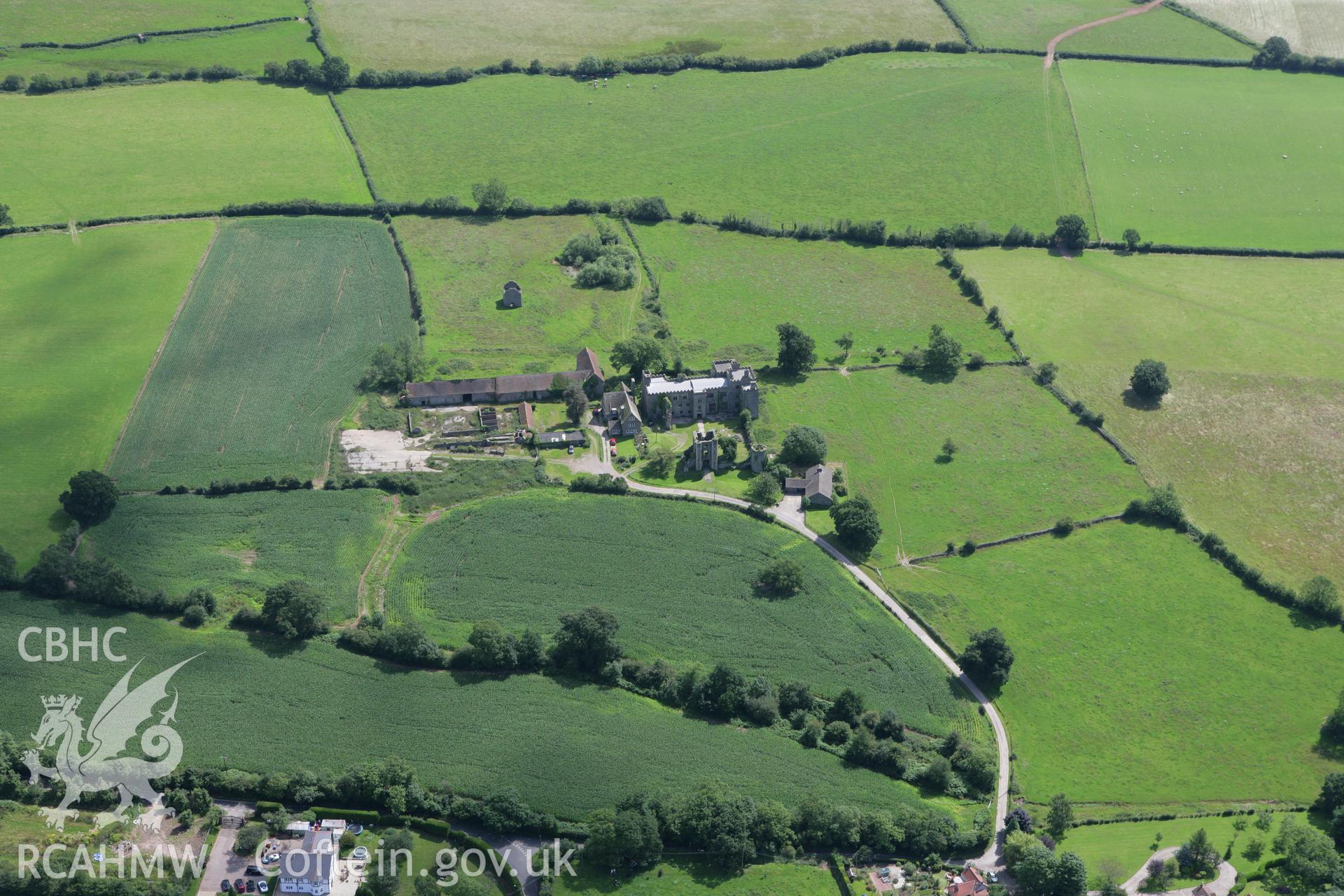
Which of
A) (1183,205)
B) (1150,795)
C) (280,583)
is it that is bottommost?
(1150,795)

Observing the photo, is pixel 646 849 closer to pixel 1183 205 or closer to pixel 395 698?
pixel 395 698

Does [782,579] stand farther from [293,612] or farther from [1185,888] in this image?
[293,612]

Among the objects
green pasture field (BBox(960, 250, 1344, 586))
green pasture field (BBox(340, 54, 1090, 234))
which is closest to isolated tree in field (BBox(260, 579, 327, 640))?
green pasture field (BBox(340, 54, 1090, 234))

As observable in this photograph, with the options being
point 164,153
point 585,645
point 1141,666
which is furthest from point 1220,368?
point 164,153

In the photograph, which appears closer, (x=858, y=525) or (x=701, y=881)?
(x=701, y=881)

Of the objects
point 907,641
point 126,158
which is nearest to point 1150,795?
point 907,641

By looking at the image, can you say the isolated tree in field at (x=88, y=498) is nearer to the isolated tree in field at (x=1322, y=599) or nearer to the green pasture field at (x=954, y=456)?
the green pasture field at (x=954, y=456)

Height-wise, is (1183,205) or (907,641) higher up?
(1183,205)
